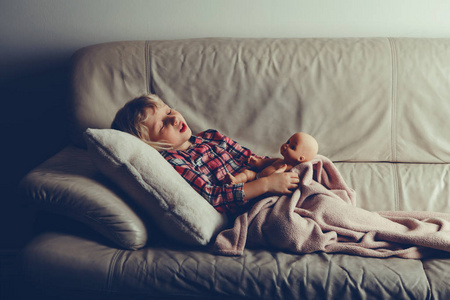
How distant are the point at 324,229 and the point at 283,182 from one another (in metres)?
0.19

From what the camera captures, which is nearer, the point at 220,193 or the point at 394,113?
the point at 220,193

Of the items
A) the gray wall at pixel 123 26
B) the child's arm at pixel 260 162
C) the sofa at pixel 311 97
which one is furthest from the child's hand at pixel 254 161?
the gray wall at pixel 123 26

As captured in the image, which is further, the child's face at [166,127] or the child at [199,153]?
the child's face at [166,127]

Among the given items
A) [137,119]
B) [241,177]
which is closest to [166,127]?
[137,119]

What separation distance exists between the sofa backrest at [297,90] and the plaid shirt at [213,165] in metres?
0.09

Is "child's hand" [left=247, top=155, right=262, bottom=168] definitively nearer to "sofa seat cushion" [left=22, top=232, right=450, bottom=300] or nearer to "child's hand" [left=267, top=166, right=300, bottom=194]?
"child's hand" [left=267, top=166, right=300, bottom=194]

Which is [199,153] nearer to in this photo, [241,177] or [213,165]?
[213,165]

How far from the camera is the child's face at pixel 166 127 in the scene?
1573mm

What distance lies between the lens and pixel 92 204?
1.29m

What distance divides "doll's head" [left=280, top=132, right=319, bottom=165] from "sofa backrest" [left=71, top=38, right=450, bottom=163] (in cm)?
28

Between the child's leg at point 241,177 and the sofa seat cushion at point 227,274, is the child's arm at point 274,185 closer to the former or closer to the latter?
the child's leg at point 241,177

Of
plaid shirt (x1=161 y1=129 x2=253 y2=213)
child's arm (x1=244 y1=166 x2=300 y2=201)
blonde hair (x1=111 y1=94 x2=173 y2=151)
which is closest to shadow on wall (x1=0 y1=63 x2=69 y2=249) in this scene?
blonde hair (x1=111 y1=94 x2=173 y2=151)

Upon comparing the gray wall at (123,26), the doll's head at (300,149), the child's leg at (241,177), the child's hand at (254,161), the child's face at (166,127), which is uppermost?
the gray wall at (123,26)

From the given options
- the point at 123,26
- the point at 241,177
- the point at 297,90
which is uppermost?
the point at 123,26
